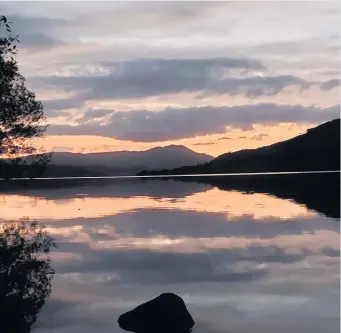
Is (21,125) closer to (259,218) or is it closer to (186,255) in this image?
(186,255)

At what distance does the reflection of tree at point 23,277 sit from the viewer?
22.1 m

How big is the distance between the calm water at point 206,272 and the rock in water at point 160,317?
1.00 metres

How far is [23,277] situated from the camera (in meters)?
28.4

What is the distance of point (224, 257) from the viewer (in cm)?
3759

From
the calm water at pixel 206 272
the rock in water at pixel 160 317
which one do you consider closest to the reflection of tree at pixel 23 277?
the calm water at pixel 206 272

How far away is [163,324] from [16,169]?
1273 inches

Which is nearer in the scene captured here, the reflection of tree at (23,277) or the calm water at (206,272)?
the reflection of tree at (23,277)

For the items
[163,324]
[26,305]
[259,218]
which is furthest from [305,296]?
[259,218]

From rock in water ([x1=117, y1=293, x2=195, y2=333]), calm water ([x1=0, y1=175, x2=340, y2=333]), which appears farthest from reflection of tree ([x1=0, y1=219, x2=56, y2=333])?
rock in water ([x1=117, y1=293, x2=195, y2=333])

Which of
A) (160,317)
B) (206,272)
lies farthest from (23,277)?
(160,317)

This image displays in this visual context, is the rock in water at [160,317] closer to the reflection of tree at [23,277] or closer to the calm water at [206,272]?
the calm water at [206,272]

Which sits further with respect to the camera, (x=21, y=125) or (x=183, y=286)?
(x=21, y=125)

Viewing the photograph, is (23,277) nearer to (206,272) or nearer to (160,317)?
(206,272)

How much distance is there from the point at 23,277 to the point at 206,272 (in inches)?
385
